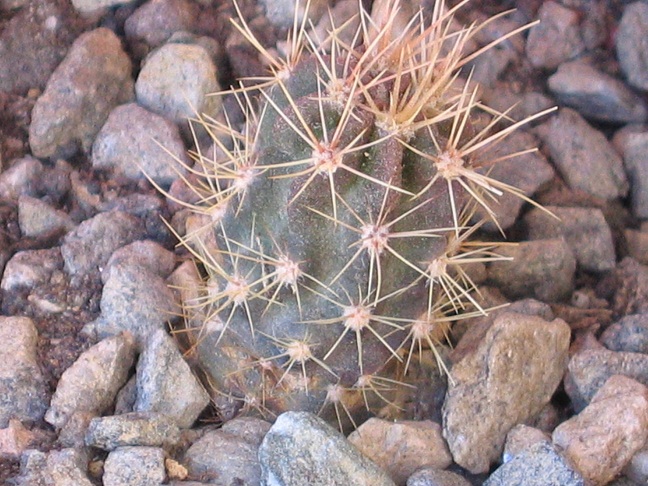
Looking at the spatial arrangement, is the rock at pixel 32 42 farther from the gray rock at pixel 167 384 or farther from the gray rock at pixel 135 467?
the gray rock at pixel 135 467

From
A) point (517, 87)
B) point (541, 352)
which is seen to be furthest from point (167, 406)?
point (517, 87)

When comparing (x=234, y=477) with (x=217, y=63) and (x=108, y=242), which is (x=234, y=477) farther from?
(x=217, y=63)

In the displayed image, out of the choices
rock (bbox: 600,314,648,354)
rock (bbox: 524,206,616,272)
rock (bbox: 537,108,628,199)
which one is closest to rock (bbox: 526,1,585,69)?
rock (bbox: 537,108,628,199)

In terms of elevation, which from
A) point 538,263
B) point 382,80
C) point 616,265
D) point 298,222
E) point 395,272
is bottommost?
point 616,265

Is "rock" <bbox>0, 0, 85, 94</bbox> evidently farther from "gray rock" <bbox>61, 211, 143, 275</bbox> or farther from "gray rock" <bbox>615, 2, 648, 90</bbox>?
"gray rock" <bbox>615, 2, 648, 90</bbox>

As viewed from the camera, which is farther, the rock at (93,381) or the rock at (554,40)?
the rock at (554,40)

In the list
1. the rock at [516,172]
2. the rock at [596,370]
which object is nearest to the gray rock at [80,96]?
the rock at [516,172]

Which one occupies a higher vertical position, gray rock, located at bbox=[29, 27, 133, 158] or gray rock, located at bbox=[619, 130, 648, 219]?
gray rock, located at bbox=[29, 27, 133, 158]
